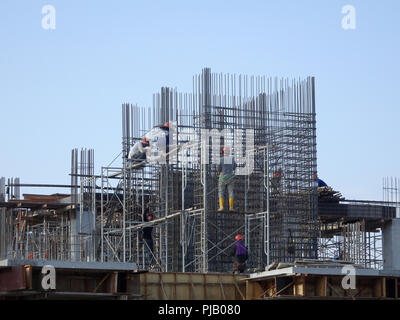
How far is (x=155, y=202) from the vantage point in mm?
41906

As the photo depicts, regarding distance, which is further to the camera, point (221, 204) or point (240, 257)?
point (221, 204)

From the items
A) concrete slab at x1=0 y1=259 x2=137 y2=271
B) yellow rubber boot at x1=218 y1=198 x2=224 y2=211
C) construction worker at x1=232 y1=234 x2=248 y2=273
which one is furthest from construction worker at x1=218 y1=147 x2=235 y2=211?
concrete slab at x1=0 y1=259 x2=137 y2=271

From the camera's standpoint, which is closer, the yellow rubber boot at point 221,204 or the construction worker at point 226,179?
the yellow rubber boot at point 221,204

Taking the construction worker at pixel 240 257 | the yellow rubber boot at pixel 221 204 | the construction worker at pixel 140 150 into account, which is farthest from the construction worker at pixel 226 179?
the construction worker at pixel 140 150

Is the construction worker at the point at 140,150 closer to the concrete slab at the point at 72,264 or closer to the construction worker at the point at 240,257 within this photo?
the construction worker at the point at 240,257

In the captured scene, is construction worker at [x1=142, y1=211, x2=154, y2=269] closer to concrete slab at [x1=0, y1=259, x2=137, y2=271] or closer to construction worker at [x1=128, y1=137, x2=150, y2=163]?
construction worker at [x1=128, y1=137, x2=150, y2=163]

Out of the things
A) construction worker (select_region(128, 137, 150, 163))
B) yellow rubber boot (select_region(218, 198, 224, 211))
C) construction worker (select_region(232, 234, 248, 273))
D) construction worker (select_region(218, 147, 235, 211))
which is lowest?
construction worker (select_region(232, 234, 248, 273))

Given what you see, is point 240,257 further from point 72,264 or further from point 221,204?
point 72,264

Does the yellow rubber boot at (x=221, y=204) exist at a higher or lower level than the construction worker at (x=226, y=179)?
lower

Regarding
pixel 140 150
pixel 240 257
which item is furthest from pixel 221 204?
pixel 140 150

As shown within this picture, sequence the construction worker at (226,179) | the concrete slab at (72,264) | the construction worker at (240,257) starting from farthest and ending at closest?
the construction worker at (226,179) < the construction worker at (240,257) < the concrete slab at (72,264)

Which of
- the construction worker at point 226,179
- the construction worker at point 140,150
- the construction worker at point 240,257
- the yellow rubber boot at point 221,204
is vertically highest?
the construction worker at point 140,150

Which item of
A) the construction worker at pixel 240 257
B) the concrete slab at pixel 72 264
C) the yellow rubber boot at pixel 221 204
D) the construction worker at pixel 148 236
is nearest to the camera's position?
the concrete slab at pixel 72 264
